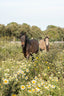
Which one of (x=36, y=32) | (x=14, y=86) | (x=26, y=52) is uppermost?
(x=36, y=32)

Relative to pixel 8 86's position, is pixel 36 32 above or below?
above

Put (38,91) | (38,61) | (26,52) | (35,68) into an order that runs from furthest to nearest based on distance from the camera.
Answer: (26,52) → (38,61) → (35,68) → (38,91)

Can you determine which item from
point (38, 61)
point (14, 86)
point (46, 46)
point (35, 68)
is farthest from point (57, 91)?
point (46, 46)

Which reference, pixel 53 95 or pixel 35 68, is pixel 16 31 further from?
pixel 53 95

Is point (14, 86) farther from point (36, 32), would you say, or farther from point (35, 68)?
point (36, 32)

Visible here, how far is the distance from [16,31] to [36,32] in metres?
2.53

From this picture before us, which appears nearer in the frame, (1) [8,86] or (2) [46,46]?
(1) [8,86]

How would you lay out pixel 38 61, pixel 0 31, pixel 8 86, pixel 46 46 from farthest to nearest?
pixel 0 31 → pixel 46 46 → pixel 38 61 → pixel 8 86

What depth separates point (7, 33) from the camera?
19984mm

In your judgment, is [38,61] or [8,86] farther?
[38,61]

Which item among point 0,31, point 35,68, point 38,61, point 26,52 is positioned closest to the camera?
point 35,68

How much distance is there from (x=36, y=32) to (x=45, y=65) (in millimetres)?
14777

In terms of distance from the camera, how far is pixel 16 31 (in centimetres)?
1970

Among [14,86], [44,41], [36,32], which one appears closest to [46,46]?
[44,41]
